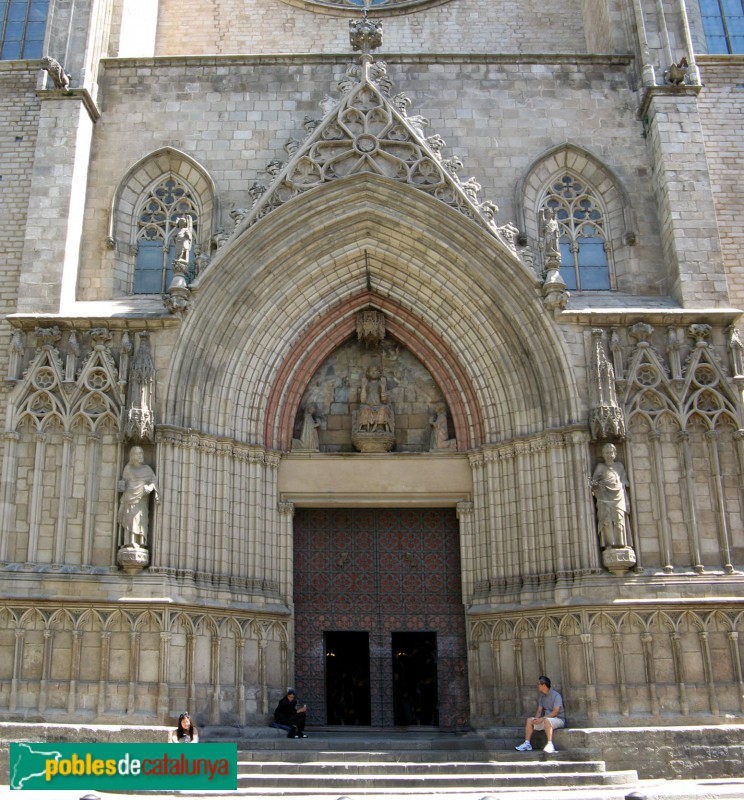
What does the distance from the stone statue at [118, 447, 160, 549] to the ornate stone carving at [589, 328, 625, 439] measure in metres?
6.28

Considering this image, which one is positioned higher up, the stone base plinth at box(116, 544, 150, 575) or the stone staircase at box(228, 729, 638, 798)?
the stone base plinth at box(116, 544, 150, 575)

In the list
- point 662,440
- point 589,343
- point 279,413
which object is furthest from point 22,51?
point 662,440

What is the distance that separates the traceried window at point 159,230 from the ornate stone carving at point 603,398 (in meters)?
6.51

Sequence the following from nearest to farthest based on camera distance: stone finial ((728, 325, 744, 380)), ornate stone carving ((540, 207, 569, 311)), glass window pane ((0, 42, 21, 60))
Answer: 1. stone finial ((728, 325, 744, 380))
2. ornate stone carving ((540, 207, 569, 311))
3. glass window pane ((0, 42, 21, 60))

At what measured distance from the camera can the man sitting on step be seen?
11.9m

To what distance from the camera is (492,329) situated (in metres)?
14.6

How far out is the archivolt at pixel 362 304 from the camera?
1411 cm

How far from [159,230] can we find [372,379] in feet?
14.1

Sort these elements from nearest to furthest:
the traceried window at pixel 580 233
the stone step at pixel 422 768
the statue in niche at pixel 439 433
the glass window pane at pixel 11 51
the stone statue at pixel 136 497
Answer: the stone step at pixel 422 768, the stone statue at pixel 136 497, the statue in niche at pixel 439 433, the traceried window at pixel 580 233, the glass window pane at pixel 11 51

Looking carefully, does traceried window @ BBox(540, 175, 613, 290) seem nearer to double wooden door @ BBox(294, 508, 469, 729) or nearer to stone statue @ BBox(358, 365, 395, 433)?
stone statue @ BBox(358, 365, 395, 433)

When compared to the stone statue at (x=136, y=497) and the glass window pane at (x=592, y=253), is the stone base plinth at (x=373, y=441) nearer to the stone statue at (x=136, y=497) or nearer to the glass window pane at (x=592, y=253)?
the stone statue at (x=136, y=497)

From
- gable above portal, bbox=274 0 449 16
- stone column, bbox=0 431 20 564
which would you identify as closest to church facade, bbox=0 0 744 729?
stone column, bbox=0 431 20 564

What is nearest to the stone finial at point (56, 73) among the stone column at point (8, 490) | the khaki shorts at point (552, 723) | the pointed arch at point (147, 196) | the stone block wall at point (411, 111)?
the stone block wall at point (411, 111)

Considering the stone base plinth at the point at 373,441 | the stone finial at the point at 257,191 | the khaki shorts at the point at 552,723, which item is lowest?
the khaki shorts at the point at 552,723
